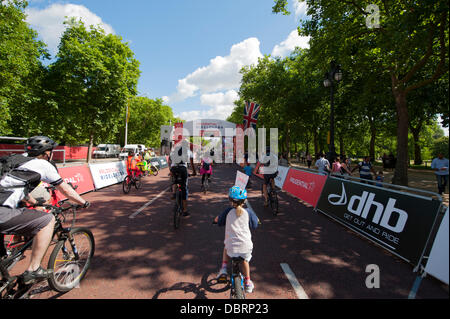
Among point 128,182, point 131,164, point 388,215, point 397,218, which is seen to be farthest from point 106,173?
point 397,218

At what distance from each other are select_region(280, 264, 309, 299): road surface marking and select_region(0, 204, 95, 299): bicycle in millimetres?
3203

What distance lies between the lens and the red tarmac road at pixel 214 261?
2.99m

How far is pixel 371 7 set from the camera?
920cm

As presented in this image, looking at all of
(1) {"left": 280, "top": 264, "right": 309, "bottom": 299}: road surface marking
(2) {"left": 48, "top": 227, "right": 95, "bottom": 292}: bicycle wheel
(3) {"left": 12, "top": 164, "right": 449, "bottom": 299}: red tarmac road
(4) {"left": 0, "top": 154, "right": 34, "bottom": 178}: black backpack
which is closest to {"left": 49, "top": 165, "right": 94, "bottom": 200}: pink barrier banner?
(3) {"left": 12, "top": 164, "right": 449, "bottom": 299}: red tarmac road

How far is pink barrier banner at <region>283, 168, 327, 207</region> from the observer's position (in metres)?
7.87

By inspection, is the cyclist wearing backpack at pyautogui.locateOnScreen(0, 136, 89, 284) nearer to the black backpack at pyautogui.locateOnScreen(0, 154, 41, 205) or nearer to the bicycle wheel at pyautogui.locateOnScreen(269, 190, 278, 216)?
the black backpack at pyautogui.locateOnScreen(0, 154, 41, 205)

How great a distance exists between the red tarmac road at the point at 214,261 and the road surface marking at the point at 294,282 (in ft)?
0.14

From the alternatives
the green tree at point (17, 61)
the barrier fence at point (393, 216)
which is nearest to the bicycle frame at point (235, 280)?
the barrier fence at point (393, 216)

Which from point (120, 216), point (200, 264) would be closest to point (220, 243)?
point (200, 264)

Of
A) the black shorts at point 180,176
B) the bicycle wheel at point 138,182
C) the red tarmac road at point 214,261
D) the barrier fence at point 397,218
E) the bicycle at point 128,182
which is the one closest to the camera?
the red tarmac road at point 214,261

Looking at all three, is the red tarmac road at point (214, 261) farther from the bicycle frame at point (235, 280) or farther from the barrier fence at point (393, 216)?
the bicycle frame at point (235, 280)

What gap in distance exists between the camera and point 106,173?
1195 cm

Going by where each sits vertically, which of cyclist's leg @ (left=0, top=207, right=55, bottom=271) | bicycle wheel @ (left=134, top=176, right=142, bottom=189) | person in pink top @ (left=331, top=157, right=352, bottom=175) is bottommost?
bicycle wheel @ (left=134, top=176, right=142, bottom=189)
